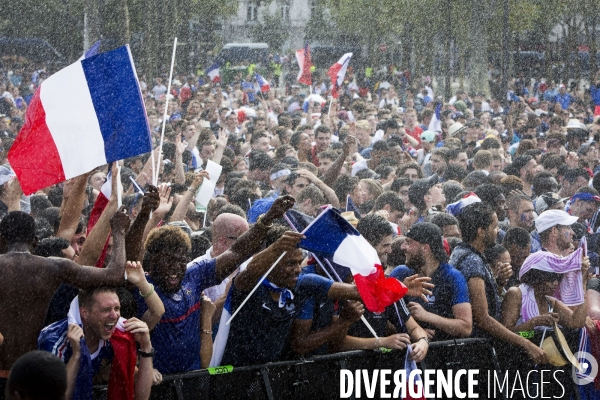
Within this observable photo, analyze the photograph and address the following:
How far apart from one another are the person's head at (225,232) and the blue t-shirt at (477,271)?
144 centimetres

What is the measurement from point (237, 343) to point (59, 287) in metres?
1.05

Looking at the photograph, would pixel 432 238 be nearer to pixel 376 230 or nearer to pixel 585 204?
pixel 376 230

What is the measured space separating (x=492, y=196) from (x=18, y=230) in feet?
16.9

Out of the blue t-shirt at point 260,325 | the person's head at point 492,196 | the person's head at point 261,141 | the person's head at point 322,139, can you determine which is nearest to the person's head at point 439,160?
the person's head at point 322,139

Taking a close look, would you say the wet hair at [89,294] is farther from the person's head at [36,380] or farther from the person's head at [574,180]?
the person's head at [574,180]

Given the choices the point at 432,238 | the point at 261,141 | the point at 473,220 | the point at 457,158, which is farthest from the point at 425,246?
the point at 261,141

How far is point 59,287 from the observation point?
18.1 ft

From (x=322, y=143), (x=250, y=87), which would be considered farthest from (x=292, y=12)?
(x=322, y=143)

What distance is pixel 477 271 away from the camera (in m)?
6.62

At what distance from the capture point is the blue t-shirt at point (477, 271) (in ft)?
21.8

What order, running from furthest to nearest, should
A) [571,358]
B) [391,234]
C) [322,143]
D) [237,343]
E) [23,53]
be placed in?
[23,53]
[322,143]
[391,234]
[571,358]
[237,343]

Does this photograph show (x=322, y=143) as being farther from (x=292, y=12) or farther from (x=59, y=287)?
(x=292, y=12)

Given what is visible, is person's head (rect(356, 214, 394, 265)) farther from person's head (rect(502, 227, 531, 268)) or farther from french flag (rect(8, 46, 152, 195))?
french flag (rect(8, 46, 152, 195))

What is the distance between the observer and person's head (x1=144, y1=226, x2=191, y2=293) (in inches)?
214
